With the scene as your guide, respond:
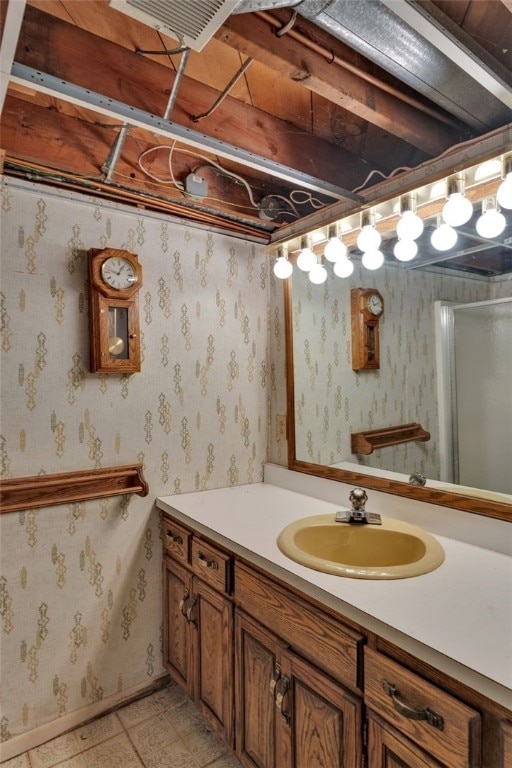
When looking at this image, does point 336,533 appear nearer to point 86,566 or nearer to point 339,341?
point 339,341

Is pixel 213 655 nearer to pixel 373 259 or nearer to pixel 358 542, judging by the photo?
pixel 358 542

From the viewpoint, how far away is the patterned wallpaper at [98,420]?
156cm

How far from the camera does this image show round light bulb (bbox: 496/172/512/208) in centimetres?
117

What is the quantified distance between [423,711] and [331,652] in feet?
0.84

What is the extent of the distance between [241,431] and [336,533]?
0.77 metres

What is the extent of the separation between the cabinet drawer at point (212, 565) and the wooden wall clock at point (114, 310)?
0.76 meters

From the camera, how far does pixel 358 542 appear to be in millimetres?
1465

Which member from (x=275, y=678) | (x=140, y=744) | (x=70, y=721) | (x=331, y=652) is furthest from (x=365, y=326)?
(x=70, y=721)

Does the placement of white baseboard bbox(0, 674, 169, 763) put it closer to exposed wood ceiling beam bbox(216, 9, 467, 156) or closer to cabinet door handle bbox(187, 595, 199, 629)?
cabinet door handle bbox(187, 595, 199, 629)

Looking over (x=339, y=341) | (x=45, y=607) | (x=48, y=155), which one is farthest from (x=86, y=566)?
(x=48, y=155)

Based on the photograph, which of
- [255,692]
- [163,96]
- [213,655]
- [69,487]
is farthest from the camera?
[69,487]

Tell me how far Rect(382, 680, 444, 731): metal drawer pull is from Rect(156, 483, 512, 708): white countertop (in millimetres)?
105

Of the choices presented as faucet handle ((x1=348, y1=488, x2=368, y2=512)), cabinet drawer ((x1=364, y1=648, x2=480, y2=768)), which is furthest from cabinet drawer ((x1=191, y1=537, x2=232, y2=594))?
cabinet drawer ((x1=364, y1=648, x2=480, y2=768))

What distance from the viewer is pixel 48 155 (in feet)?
5.00
